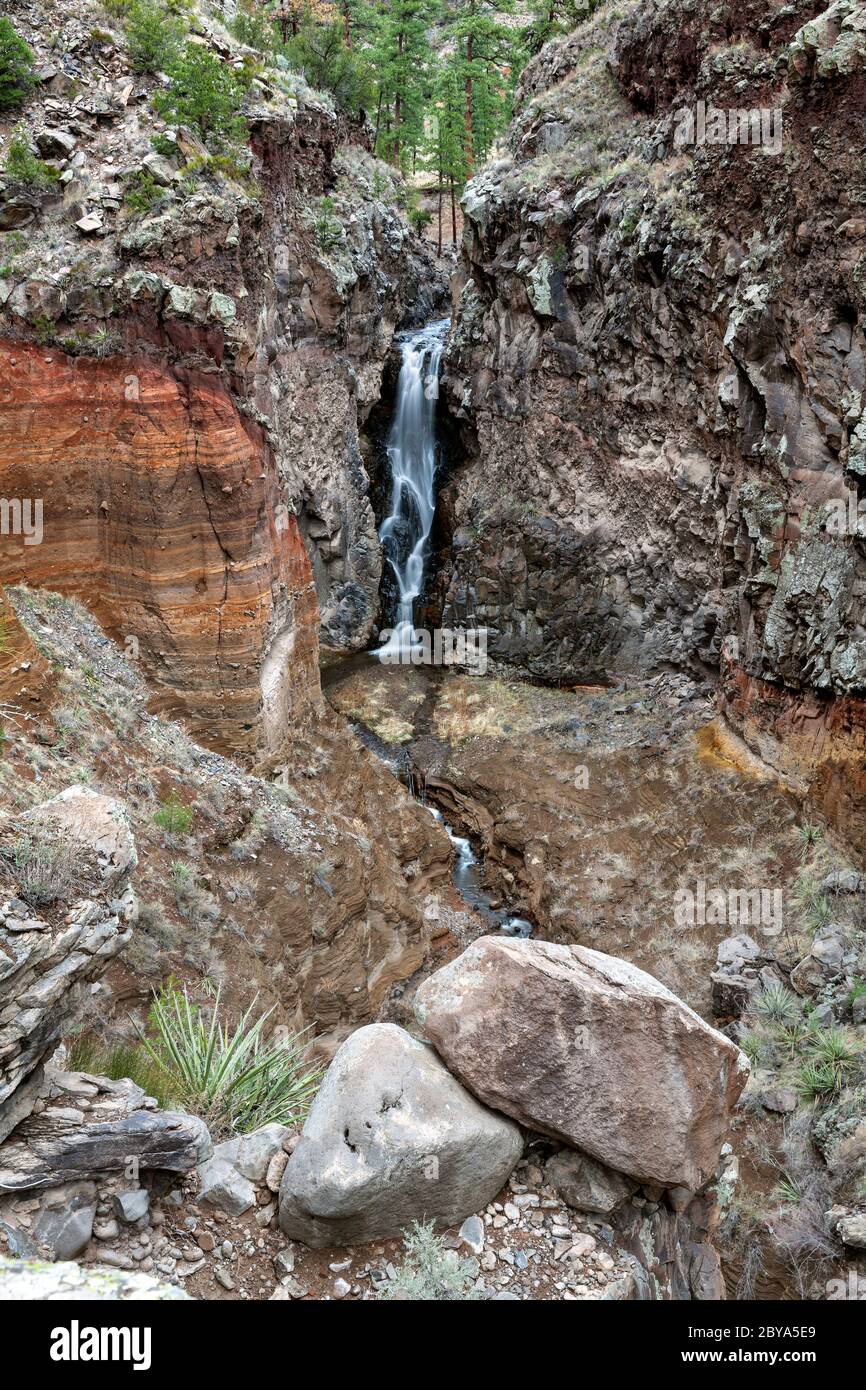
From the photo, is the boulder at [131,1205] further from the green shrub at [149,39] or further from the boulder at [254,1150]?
the green shrub at [149,39]

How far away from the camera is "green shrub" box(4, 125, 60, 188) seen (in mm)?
11805

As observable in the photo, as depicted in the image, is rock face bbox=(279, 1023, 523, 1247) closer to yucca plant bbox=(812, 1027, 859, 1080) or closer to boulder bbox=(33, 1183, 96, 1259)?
boulder bbox=(33, 1183, 96, 1259)

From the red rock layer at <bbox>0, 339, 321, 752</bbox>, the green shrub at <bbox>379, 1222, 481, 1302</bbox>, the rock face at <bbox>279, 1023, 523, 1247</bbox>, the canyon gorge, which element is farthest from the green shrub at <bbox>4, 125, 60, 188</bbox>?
the green shrub at <bbox>379, 1222, 481, 1302</bbox>

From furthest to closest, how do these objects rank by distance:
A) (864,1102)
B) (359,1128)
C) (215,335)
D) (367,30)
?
(367,30) < (215,335) < (864,1102) < (359,1128)

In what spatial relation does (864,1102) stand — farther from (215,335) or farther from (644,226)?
(644,226)

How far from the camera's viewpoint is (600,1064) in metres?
5.49

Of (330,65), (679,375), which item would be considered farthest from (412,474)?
(330,65)

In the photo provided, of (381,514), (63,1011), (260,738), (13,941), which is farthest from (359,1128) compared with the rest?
(381,514)

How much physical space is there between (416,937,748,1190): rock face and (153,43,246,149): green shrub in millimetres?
13150

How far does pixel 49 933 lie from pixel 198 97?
12934mm

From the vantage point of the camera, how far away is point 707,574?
19.5 meters

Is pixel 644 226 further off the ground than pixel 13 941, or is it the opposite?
pixel 644 226

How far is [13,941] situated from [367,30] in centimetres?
4017

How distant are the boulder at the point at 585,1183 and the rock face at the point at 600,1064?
147 millimetres
